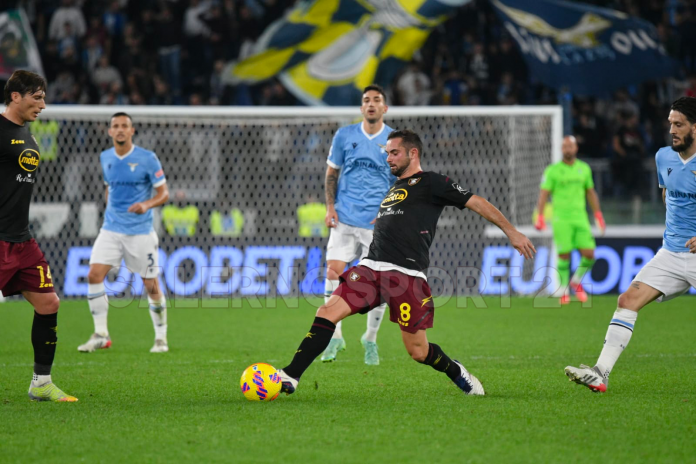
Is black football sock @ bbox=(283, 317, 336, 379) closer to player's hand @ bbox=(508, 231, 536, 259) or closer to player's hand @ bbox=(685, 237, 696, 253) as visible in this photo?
player's hand @ bbox=(508, 231, 536, 259)

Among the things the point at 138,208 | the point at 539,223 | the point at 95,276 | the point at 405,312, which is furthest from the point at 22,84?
the point at 539,223

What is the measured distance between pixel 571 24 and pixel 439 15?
2717 millimetres

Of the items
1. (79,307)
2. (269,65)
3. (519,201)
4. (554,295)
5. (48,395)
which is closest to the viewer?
(48,395)

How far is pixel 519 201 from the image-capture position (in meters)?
15.2

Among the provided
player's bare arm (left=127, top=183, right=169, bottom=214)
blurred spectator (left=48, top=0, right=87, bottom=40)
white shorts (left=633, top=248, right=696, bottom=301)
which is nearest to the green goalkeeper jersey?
player's bare arm (left=127, top=183, right=169, bottom=214)

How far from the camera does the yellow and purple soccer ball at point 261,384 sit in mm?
5707

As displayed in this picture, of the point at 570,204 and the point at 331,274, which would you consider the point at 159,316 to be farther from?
the point at 570,204

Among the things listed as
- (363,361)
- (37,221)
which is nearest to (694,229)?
(363,361)

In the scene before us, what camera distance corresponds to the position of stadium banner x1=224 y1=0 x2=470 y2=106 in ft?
59.4

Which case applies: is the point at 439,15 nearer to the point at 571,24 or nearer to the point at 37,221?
the point at 571,24

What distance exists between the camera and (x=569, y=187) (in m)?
13.0

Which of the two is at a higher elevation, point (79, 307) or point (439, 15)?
point (439, 15)

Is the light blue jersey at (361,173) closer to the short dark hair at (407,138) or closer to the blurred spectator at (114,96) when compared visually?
the short dark hair at (407,138)

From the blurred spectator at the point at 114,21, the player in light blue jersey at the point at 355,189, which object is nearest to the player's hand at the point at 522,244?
the player in light blue jersey at the point at 355,189
